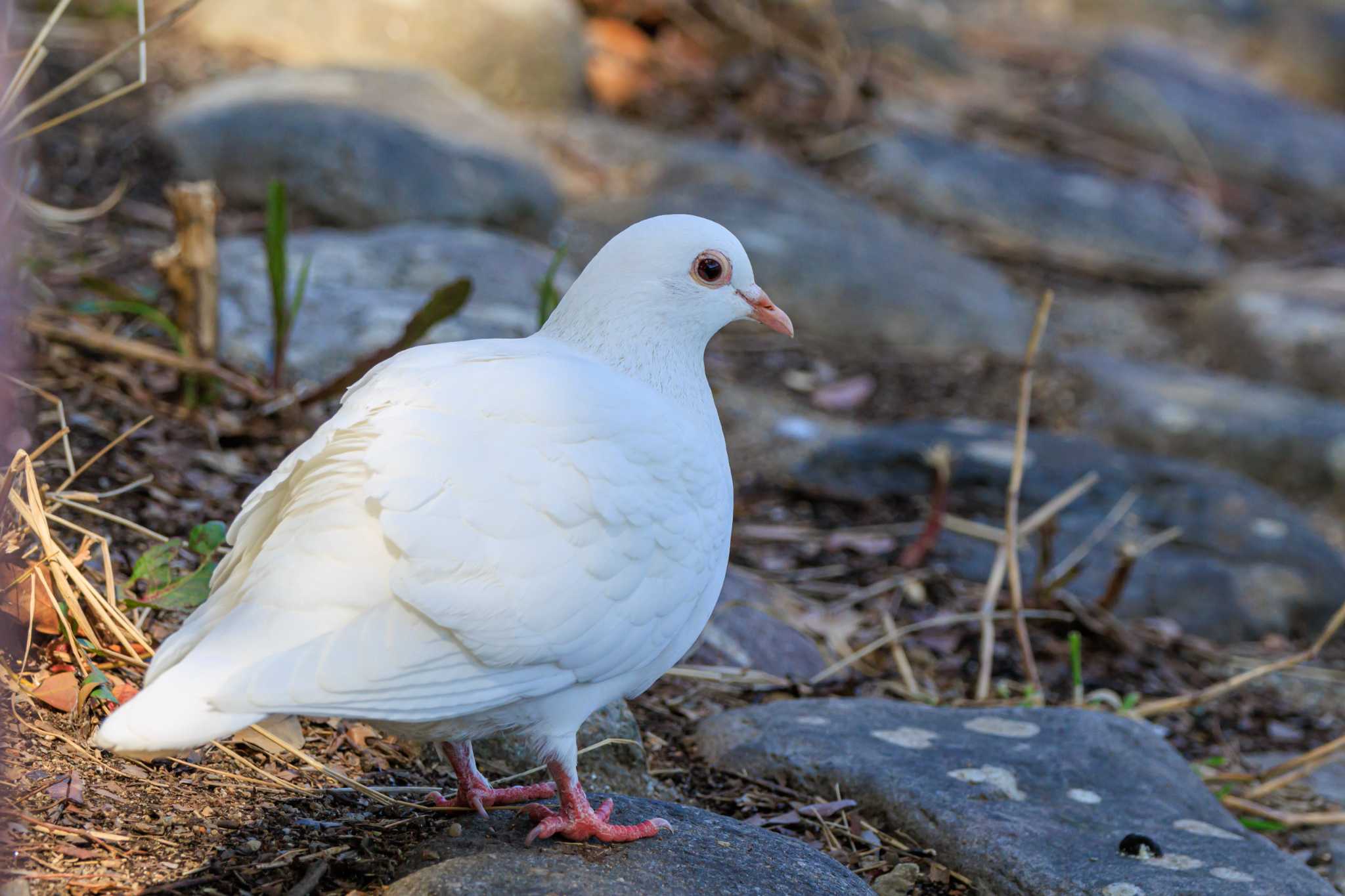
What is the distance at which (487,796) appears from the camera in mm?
2248

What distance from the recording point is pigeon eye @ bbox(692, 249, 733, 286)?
2.37 meters

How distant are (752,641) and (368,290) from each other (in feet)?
5.76

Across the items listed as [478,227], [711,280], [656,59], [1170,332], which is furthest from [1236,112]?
[711,280]

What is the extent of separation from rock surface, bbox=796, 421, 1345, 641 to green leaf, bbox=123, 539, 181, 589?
2.34 m

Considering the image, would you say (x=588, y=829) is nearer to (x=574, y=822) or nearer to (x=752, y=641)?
(x=574, y=822)

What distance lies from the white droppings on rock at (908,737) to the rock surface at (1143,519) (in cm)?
126

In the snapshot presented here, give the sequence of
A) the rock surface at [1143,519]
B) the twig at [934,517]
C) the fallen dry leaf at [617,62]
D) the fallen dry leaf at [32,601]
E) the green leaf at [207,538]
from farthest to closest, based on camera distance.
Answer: the fallen dry leaf at [617,62], the rock surface at [1143,519], the twig at [934,517], the green leaf at [207,538], the fallen dry leaf at [32,601]

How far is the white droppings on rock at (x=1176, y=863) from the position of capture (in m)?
2.42

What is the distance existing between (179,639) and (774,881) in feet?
3.07

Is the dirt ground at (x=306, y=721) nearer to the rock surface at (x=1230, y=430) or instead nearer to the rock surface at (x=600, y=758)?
the rock surface at (x=600, y=758)

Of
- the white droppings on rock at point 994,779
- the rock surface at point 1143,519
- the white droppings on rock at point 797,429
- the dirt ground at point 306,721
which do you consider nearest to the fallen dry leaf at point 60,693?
the dirt ground at point 306,721

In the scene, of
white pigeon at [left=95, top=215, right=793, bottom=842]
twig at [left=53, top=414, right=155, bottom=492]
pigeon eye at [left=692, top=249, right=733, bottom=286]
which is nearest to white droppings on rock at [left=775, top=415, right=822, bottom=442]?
twig at [left=53, top=414, right=155, bottom=492]

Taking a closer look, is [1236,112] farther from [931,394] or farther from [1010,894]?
[1010,894]

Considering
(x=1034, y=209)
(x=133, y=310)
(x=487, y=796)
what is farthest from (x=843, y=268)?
(x=487, y=796)
